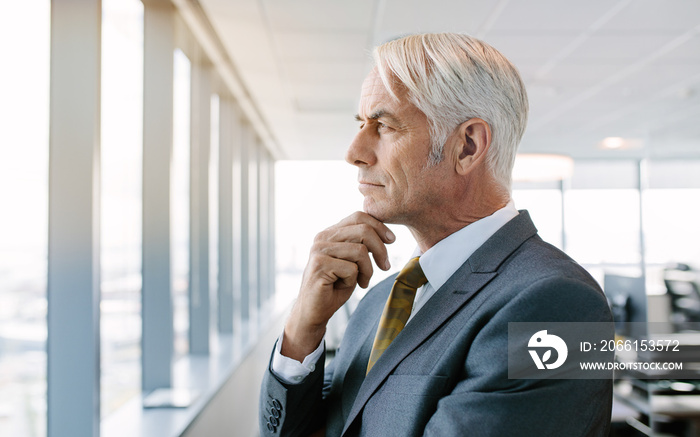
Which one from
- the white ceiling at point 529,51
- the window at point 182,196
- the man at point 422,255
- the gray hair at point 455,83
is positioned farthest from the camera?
the window at point 182,196

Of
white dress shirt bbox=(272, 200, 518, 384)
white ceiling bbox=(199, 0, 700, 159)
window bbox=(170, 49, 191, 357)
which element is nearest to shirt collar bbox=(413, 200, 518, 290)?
white dress shirt bbox=(272, 200, 518, 384)

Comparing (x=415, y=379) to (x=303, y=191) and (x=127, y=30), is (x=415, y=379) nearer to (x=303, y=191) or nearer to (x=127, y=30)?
(x=127, y=30)

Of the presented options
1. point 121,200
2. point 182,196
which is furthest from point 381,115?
point 182,196

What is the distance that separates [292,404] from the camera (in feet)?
3.76

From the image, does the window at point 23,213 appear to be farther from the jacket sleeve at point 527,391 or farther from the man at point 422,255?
the jacket sleeve at point 527,391

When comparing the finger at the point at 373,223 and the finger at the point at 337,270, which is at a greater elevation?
the finger at the point at 373,223

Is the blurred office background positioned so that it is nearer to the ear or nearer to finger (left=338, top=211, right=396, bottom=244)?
finger (left=338, top=211, right=396, bottom=244)

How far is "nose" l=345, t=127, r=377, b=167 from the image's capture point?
113cm

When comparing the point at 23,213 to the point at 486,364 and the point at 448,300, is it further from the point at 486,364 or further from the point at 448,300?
the point at 486,364

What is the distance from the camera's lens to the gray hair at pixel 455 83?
1.06m

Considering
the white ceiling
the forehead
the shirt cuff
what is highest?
the white ceiling

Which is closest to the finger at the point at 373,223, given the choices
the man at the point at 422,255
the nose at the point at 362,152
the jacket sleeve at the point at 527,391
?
the man at the point at 422,255

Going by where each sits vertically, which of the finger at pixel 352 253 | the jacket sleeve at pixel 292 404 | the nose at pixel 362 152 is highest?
the nose at pixel 362 152

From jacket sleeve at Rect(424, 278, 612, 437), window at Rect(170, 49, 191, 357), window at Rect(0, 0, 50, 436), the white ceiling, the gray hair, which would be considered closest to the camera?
jacket sleeve at Rect(424, 278, 612, 437)
